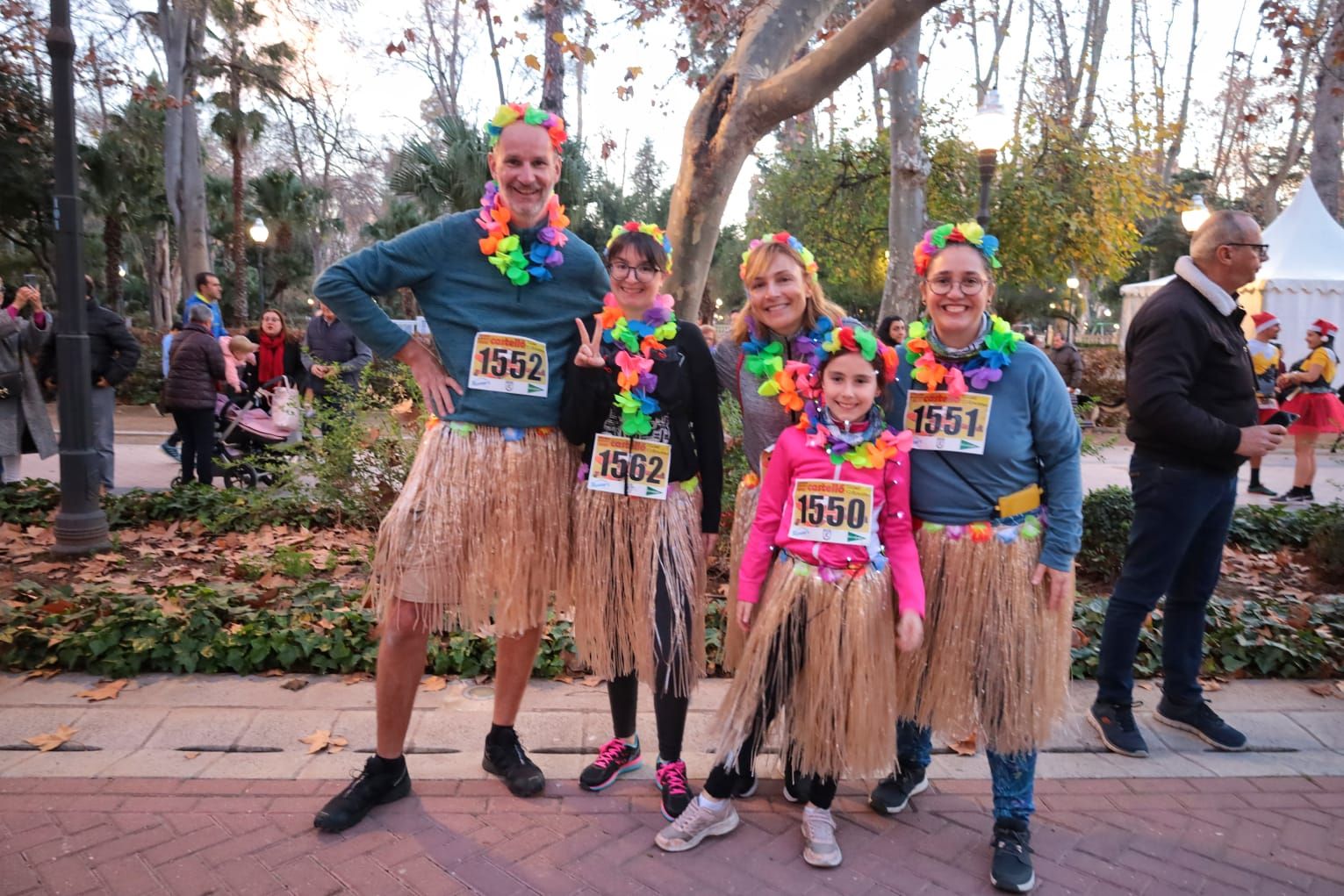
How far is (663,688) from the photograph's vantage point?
8.89 ft

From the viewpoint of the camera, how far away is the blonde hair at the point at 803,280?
264 centimetres

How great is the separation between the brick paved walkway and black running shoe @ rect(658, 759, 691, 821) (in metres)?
0.07

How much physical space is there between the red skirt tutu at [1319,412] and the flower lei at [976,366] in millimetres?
7531

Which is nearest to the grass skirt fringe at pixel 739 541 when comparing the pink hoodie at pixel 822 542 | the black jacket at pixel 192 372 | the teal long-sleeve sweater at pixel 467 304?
the pink hoodie at pixel 822 542

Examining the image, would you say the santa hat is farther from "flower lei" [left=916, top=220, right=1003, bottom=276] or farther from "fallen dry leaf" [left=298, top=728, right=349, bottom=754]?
"fallen dry leaf" [left=298, top=728, right=349, bottom=754]

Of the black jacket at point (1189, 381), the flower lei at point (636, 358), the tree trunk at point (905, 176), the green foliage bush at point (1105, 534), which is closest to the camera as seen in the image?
the flower lei at point (636, 358)

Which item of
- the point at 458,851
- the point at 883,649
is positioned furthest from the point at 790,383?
the point at 458,851

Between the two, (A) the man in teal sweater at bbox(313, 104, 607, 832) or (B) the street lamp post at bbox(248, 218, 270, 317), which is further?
(B) the street lamp post at bbox(248, 218, 270, 317)

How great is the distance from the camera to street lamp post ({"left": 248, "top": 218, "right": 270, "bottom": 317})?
22.1 meters

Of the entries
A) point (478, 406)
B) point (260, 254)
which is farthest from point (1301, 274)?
point (260, 254)

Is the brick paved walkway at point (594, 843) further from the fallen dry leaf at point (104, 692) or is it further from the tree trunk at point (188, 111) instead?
the tree trunk at point (188, 111)

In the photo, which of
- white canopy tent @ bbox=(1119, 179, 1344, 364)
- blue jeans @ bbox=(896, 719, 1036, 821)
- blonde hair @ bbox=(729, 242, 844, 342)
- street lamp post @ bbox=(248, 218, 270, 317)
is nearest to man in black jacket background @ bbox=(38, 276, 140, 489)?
street lamp post @ bbox=(248, 218, 270, 317)

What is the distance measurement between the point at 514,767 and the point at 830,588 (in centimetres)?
125

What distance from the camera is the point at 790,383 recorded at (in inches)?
100
